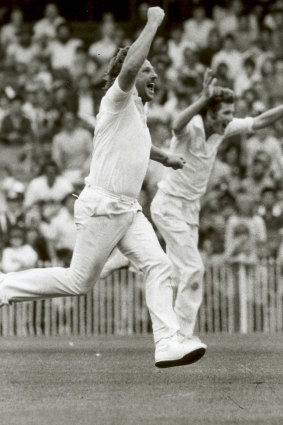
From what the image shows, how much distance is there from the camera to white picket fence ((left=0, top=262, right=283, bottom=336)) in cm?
1647

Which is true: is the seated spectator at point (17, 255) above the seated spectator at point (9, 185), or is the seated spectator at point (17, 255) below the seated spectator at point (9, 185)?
below

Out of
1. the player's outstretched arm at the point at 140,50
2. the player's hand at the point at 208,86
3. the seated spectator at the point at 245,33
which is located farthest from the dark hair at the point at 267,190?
the player's outstretched arm at the point at 140,50

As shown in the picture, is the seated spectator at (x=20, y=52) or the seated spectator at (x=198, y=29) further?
the seated spectator at (x=198, y=29)

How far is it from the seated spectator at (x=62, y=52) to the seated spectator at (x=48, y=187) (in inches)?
161

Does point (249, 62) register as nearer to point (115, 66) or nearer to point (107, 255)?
point (115, 66)

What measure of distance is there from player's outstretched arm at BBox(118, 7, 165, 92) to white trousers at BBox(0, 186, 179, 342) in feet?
3.16

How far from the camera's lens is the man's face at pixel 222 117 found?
446 inches

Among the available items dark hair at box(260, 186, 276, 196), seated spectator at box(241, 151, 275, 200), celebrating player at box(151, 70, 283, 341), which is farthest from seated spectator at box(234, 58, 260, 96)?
celebrating player at box(151, 70, 283, 341)

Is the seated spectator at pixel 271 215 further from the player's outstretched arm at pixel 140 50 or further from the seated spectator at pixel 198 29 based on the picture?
the player's outstretched arm at pixel 140 50

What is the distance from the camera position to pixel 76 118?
19.8 metres

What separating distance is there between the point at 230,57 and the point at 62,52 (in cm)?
324

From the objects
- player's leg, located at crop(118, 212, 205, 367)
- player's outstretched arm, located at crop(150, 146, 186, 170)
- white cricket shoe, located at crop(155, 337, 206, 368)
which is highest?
player's outstretched arm, located at crop(150, 146, 186, 170)

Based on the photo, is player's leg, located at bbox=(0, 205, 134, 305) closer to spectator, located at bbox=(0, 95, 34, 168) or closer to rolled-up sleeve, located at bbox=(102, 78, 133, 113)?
rolled-up sleeve, located at bbox=(102, 78, 133, 113)

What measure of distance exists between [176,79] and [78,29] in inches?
194
